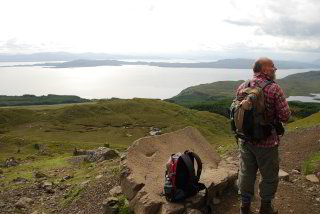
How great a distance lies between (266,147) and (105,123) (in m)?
115

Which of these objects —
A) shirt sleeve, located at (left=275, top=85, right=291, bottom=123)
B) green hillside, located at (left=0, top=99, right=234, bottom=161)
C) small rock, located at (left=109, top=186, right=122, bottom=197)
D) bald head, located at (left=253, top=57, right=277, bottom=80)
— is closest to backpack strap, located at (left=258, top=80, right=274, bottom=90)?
bald head, located at (left=253, top=57, right=277, bottom=80)

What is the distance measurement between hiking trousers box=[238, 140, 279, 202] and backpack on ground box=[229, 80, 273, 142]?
0.41m

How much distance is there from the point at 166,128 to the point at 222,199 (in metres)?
103

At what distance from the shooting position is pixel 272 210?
10148mm

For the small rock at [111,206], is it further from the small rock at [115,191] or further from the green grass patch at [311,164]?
the green grass patch at [311,164]

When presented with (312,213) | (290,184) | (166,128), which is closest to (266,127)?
(312,213)

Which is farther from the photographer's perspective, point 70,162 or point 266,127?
point 70,162

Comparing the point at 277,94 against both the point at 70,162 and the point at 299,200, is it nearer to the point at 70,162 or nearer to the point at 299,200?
the point at 299,200

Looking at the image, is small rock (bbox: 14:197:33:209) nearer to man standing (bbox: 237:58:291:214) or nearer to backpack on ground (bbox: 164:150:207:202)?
backpack on ground (bbox: 164:150:207:202)

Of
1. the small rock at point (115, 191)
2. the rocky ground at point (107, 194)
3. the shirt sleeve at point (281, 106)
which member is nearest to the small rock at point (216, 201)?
the rocky ground at point (107, 194)

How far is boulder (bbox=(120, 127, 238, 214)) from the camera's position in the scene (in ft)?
37.0

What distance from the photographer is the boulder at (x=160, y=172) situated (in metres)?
11.3

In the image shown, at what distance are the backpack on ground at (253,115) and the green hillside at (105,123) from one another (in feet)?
251

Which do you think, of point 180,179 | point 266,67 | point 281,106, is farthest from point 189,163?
point 266,67
